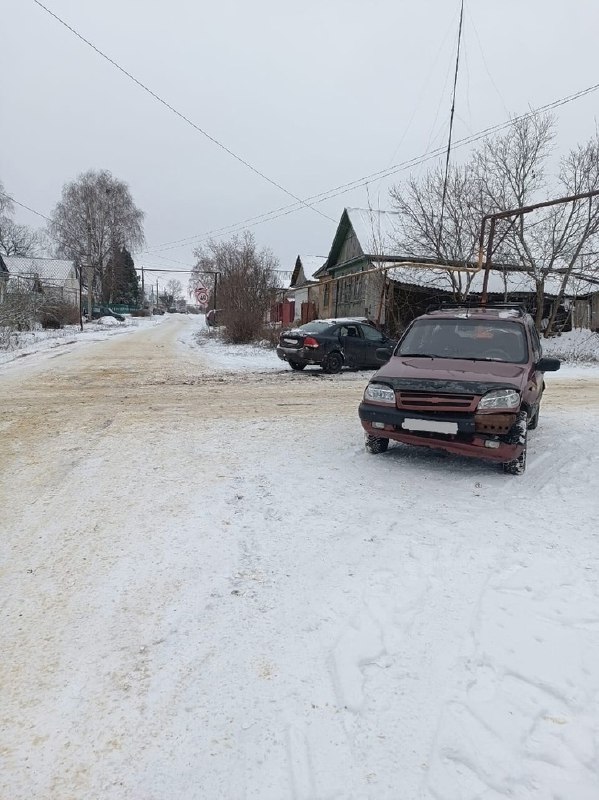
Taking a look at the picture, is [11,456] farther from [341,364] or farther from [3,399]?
[341,364]

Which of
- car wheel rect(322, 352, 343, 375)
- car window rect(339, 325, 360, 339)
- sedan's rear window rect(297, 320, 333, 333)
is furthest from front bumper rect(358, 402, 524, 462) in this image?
car window rect(339, 325, 360, 339)

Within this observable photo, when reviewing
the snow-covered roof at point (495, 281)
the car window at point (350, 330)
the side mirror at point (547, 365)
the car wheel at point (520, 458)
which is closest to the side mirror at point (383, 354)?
the side mirror at point (547, 365)

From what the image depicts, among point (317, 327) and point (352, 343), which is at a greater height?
point (317, 327)

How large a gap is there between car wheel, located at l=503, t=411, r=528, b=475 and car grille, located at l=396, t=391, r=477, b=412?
50 centimetres

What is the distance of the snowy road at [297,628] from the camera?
6.33 feet

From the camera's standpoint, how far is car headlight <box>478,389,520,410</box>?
489cm

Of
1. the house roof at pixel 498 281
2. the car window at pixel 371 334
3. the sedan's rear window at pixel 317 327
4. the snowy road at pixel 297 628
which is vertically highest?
the house roof at pixel 498 281

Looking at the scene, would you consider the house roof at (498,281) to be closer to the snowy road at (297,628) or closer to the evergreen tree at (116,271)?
the snowy road at (297,628)

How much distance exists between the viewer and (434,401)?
5078mm

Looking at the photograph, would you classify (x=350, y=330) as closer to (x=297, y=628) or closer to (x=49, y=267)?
(x=297, y=628)

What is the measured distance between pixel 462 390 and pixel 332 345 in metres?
8.90

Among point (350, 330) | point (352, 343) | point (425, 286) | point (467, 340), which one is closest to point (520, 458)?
point (467, 340)

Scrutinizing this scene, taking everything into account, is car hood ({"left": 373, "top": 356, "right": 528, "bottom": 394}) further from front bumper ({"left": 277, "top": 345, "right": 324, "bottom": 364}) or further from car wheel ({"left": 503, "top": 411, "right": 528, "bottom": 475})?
front bumper ({"left": 277, "top": 345, "right": 324, "bottom": 364})

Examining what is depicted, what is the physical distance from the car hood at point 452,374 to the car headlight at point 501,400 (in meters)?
0.08
